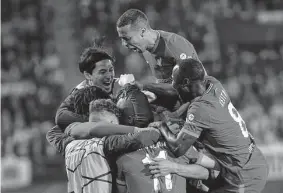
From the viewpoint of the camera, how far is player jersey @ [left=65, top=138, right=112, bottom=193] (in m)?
3.02

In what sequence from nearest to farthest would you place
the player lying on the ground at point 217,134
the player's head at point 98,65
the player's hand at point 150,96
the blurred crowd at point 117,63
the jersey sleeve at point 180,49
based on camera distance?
1. the player lying on the ground at point 217,134
2. the player's hand at point 150,96
3. the jersey sleeve at point 180,49
4. the player's head at point 98,65
5. the blurred crowd at point 117,63

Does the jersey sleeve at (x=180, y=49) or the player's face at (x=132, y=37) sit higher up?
the player's face at (x=132, y=37)

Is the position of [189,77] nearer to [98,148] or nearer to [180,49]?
[180,49]

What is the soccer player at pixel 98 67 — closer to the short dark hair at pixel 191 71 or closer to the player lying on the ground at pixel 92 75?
the player lying on the ground at pixel 92 75

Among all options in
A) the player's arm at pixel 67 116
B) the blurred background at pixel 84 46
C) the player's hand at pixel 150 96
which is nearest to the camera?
the player's arm at pixel 67 116

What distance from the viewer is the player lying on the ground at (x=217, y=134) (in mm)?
3191

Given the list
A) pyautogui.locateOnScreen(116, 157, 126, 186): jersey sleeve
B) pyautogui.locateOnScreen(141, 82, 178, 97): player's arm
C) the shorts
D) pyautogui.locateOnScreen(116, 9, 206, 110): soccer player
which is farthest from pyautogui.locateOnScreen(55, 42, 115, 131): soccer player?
the shorts

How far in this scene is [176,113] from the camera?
360 centimetres

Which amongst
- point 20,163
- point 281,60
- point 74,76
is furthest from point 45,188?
point 281,60

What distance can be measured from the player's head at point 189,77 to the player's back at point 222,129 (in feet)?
0.23

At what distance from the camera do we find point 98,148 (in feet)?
9.95

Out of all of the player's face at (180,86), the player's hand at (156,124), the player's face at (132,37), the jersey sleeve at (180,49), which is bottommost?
the player's hand at (156,124)

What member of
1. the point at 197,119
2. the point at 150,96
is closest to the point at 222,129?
the point at 197,119

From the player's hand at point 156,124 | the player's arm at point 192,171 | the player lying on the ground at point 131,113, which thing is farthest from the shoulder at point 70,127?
the player's arm at point 192,171
